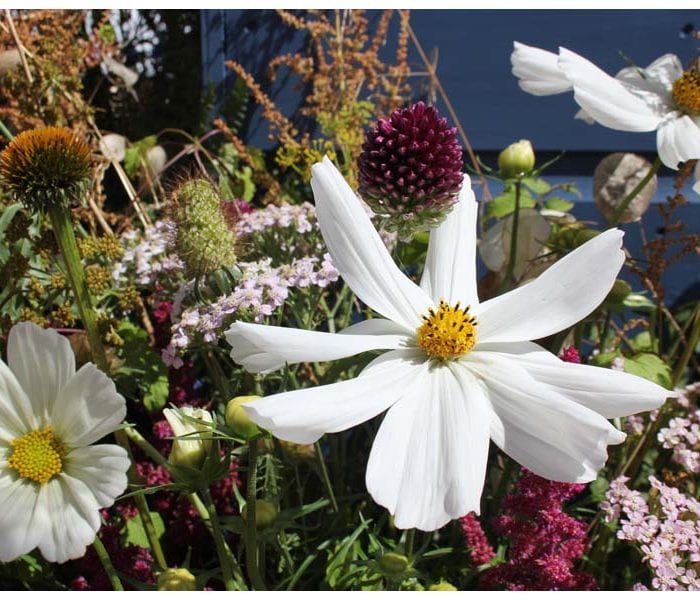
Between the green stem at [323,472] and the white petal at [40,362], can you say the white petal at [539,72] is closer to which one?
the green stem at [323,472]

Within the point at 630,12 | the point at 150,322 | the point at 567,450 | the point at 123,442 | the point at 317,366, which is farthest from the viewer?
the point at 630,12

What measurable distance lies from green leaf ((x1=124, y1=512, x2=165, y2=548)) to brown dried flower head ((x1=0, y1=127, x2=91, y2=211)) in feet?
1.28

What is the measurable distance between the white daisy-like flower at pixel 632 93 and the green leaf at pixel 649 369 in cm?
20

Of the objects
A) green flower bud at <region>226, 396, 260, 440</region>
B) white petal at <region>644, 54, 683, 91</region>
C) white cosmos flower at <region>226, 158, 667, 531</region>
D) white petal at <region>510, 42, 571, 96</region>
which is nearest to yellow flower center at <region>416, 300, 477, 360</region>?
white cosmos flower at <region>226, 158, 667, 531</region>

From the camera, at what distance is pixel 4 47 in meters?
1.14

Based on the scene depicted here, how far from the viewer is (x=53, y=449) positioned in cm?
62

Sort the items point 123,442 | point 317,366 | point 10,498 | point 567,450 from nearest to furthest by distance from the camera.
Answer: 1. point 567,450
2. point 10,498
3. point 123,442
4. point 317,366

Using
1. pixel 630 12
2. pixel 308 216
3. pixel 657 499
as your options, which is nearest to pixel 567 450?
pixel 657 499

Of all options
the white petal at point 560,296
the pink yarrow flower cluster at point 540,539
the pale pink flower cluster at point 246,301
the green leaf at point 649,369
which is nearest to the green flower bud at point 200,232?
the pale pink flower cluster at point 246,301

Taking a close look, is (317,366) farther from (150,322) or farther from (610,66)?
(610,66)

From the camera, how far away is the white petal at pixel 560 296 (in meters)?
0.54

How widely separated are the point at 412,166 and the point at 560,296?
0.14m

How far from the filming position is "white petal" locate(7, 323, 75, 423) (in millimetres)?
591

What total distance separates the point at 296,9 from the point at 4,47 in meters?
0.52
